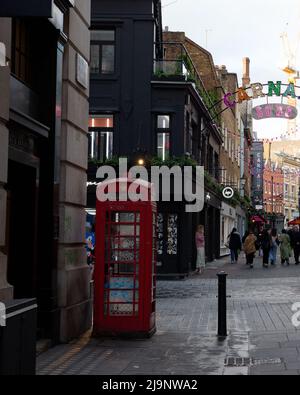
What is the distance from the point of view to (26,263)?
9305 mm

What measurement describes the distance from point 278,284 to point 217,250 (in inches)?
711

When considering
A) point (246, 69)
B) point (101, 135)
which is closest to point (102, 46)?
point (101, 135)

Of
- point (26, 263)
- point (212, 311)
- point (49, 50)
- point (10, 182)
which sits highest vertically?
point (49, 50)

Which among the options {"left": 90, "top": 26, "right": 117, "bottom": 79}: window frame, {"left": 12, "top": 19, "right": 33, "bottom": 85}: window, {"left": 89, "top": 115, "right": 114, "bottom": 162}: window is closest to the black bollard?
{"left": 12, "top": 19, "right": 33, "bottom": 85}: window

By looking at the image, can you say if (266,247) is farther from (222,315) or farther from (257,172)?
(257,172)

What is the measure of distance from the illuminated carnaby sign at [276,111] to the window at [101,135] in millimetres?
6075

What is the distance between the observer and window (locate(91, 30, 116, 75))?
24.6 metres

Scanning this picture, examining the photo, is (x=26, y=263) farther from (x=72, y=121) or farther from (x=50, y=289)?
(x=72, y=121)

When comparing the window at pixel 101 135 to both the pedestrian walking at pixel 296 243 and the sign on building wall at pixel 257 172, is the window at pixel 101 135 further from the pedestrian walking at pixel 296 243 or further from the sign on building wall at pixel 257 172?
the sign on building wall at pixel 257 172

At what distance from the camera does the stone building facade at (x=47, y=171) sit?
9.20m

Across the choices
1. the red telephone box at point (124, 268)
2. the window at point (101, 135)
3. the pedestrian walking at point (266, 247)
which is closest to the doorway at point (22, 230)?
the red telephone box at point (124, 268)

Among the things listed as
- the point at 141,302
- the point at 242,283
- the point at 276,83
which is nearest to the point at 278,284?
the point at 242,283

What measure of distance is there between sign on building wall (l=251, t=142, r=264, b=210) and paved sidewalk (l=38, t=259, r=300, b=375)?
5224 centimetres

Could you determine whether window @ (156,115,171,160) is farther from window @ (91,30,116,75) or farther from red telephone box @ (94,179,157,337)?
red telephone box @ (94,179,157,337)
